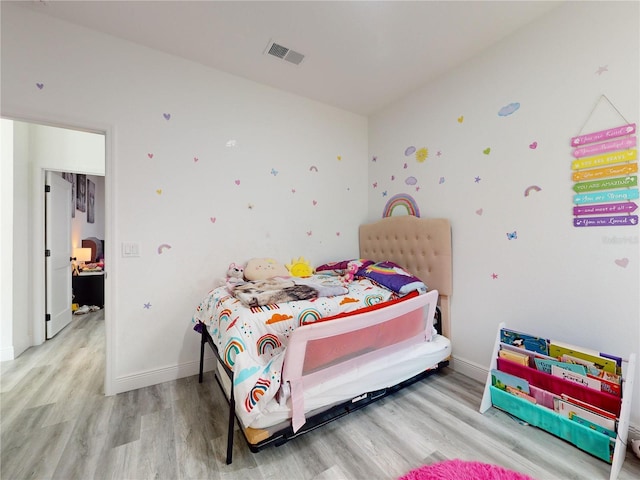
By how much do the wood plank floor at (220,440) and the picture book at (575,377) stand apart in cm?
36

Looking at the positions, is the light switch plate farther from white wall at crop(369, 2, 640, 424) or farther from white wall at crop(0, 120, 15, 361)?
white wall at crop(369, 2, 640, 424)

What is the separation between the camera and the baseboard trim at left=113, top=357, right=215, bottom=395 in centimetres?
208

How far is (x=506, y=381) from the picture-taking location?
5.86 feet

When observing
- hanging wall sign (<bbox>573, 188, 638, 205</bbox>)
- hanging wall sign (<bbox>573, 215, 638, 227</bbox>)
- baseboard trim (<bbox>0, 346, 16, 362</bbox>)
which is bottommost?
baseboard trim (<bbox>0, 346, 16, 362</bbox>)

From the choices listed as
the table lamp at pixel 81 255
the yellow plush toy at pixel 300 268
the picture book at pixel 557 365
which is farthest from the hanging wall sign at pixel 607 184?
the table lamp at pixel 81 255

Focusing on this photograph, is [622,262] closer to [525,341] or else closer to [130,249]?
[525,341]

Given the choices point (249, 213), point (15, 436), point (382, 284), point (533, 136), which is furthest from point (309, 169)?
point (15, 436)

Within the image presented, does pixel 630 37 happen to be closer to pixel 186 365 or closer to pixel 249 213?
pixel 249 213

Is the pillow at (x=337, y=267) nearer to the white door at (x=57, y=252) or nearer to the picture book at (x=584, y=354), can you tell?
the picture book at (x=584, y=354)

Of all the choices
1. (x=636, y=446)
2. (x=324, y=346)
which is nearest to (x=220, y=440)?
(x=324, y=346)

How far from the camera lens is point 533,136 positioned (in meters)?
1.92

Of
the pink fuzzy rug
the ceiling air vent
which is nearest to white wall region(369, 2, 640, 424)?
the pink fuzzy rug

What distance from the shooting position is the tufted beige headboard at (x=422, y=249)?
7.90 feet

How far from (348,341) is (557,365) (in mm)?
1244
